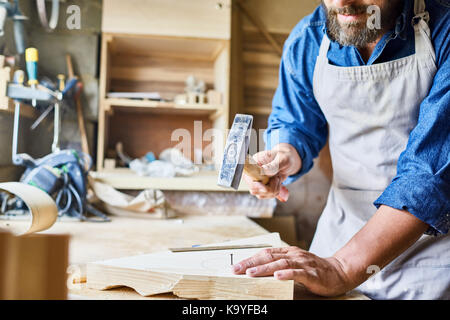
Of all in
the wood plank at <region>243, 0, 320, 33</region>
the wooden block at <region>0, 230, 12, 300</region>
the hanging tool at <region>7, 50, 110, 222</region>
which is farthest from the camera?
the wood plank at <region>243, 0, 320, 33</region>

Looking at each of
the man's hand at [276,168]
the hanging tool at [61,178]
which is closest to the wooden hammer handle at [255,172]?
the man's hand at [276,168]

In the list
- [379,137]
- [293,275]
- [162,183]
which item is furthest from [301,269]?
[162,183]

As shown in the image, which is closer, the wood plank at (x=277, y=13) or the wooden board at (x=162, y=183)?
the wooden board at (x=162, y=183)

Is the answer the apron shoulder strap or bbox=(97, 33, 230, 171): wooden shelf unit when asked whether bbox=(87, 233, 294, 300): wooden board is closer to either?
the apron shoulder strap

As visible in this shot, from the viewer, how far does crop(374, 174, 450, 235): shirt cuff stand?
46 centimetres

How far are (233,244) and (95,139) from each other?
1.05m

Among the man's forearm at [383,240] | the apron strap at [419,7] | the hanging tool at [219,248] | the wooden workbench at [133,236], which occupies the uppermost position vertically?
the apron strap at [419,7]

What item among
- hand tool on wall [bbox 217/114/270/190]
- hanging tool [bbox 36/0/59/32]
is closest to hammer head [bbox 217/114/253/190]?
hand tool on wall [bbox 217/114/270/190]

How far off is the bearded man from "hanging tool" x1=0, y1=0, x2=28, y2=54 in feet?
1.44

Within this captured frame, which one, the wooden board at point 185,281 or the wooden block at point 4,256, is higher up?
the wooden block at point 4,256

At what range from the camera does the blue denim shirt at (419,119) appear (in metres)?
0.47

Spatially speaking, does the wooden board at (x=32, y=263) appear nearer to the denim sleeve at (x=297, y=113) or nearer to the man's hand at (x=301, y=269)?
the man's hand at (x=301, y=269)

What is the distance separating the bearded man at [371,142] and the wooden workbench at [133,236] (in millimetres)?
70

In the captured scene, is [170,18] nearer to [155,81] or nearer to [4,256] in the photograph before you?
[155,81]
